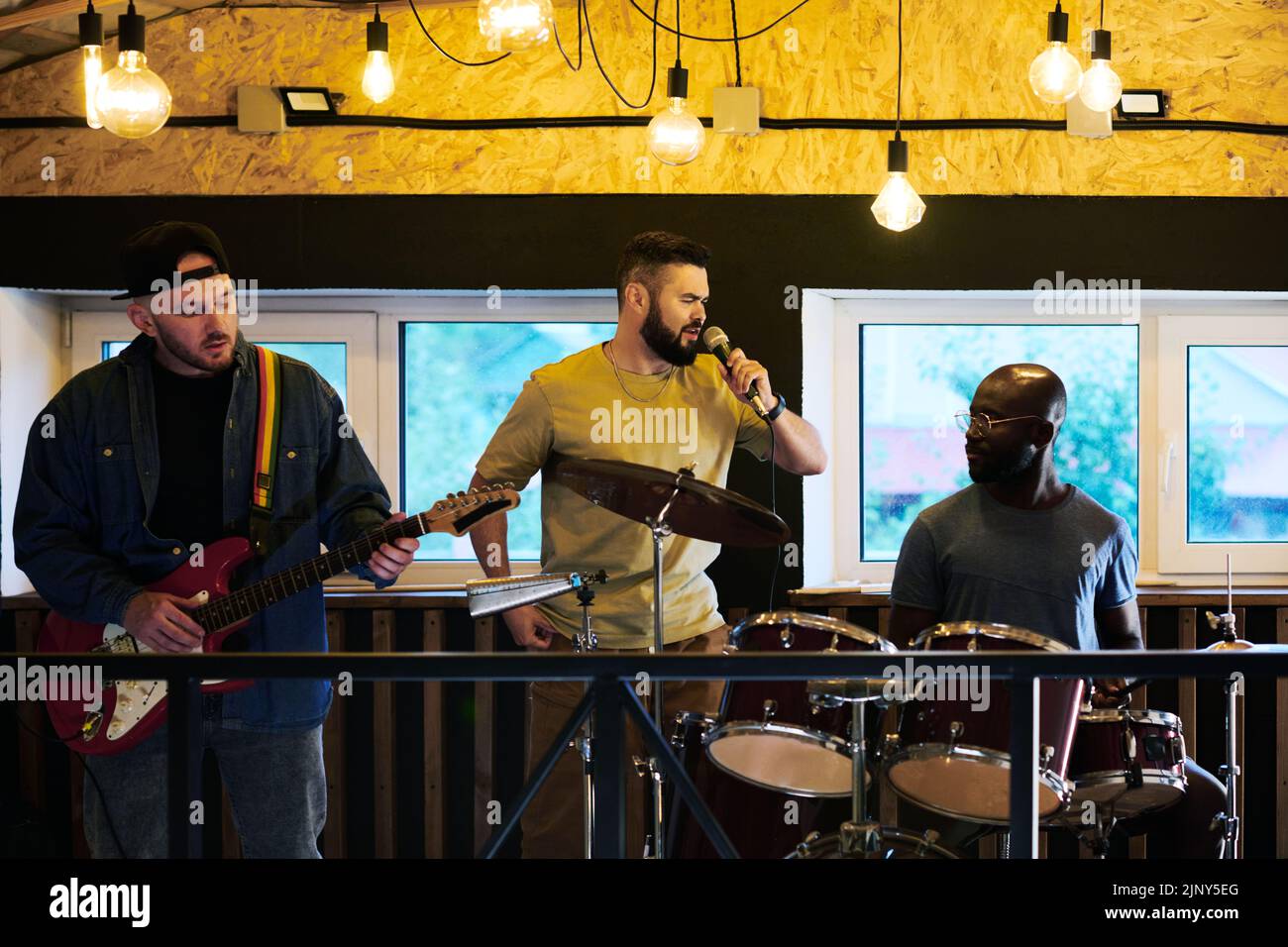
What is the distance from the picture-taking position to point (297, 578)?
278 cm

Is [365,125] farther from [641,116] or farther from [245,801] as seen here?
[245,801]

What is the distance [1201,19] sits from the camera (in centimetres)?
408

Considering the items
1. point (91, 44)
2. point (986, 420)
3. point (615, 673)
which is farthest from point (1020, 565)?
point (91, 44)

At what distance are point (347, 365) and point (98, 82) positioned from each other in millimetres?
1447

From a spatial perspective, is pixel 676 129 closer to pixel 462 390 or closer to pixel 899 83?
pixel 899 83

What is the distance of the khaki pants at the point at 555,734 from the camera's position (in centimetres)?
323

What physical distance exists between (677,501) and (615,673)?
90cm

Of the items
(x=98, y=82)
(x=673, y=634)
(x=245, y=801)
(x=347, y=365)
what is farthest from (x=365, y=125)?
(x=245, y=801)

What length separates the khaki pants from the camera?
10.6 feet

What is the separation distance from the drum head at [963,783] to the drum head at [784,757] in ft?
0.33

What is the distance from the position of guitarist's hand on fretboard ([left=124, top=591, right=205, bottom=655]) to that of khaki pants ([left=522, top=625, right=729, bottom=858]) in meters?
0.87

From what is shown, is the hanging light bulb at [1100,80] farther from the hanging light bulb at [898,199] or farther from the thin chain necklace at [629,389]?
the thin chain necklace at [629,389]

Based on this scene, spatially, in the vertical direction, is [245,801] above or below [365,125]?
below

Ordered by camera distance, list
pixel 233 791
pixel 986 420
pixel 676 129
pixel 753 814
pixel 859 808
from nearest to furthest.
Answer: pixel 859 808, pixel 233 791, pixel 753 814, pixel 986 420, pixel 676 129
